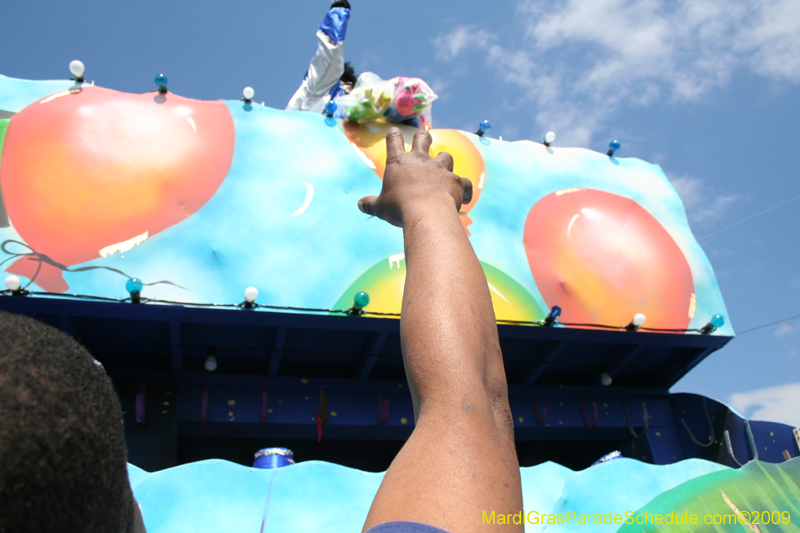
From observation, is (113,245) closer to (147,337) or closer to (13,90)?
(147,337)

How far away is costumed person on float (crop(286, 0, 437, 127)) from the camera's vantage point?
21.2 ft

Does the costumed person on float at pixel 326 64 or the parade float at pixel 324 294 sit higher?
the costumed person on float at pixel 326 64

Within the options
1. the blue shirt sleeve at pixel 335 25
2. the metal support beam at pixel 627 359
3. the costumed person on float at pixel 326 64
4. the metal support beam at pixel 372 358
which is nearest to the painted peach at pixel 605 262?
the metal support beam at pixel 627 359

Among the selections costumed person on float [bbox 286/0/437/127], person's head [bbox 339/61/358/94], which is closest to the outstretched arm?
costumed person on float [bbox 286/0/437/127]

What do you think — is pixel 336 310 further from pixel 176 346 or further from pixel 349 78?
pixel 349 78

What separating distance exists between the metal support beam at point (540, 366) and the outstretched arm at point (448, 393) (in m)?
4.56

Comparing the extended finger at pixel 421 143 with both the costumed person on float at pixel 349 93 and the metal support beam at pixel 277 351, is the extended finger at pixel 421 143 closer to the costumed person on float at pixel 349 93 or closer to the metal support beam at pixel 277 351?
the metal support beam at pixel 277 351

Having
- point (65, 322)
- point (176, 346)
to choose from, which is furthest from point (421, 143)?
point (65, 322)

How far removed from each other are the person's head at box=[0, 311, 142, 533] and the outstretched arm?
435mm

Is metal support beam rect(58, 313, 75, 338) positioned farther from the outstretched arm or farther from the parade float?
the outstretched arm

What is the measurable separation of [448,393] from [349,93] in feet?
21.6

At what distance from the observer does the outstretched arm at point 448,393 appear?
92 centimetres

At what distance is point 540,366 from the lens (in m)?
5.75

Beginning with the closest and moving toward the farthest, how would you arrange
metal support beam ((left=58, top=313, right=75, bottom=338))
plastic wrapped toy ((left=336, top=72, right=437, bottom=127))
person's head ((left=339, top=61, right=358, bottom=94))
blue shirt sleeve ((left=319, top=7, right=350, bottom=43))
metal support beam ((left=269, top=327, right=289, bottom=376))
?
metal support beam ((left=58, top=313, right=75, bottom=338)) → metal support beam ((left=269, top=327, right=289, bottom=376)) → plastic wrapped toy ((left=336, top=72, right=437, bottom=127)) → blue shirt sleeve ((left=319, top=7, right=350, bottom=43)) → person's head ((left=339, top=61, right=358, bottom=94))
